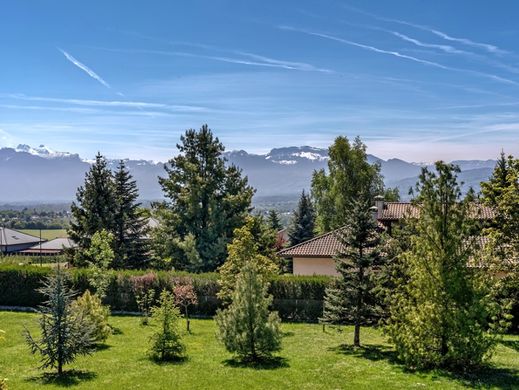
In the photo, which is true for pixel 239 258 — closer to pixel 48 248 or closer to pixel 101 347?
pixel 101 347

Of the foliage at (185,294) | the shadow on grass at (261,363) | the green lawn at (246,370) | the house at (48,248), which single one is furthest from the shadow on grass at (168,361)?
the house at (48,248)

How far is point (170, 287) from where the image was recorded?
36344 mm

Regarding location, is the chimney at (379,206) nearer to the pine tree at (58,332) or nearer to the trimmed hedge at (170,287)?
the trimmed hedge at (170,287)

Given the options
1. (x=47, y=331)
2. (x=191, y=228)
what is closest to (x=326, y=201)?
(x=191, y=228)

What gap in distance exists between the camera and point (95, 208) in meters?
48.9

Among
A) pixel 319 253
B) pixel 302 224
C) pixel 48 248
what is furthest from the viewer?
pixel 48 248

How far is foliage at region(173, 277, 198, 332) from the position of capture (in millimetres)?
31578

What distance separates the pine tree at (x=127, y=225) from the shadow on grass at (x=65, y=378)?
3059 centimetres

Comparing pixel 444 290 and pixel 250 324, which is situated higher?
pixel 444 290

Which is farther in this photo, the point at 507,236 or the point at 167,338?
the point at 507,236

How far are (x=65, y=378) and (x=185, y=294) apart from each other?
1490cm

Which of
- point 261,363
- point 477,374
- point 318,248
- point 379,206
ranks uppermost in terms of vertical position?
point 379,206

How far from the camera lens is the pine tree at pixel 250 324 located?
20.8 meters

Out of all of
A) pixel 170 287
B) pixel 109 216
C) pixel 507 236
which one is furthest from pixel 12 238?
pixel 507 236
